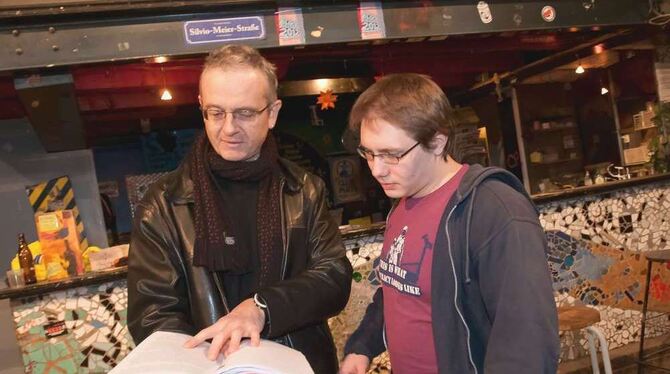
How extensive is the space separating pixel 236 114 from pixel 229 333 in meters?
0.58

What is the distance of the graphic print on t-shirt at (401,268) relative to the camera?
1.40m

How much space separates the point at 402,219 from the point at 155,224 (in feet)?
2.21

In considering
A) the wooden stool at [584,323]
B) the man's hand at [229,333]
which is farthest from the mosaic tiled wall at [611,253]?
the man's hand at [229,333]

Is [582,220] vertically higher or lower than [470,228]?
lower

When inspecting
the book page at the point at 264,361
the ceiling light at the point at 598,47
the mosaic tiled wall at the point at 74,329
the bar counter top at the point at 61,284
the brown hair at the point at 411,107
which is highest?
the ceiling light at the point at 598,47

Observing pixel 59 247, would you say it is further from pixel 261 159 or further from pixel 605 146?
pixel 605 146

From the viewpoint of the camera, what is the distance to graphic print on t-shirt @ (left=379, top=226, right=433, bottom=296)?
1.40 metres

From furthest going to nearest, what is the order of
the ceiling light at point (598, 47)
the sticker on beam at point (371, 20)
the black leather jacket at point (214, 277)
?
the ceiling light at point (598, 47) → the sticker on beam at point (371, 20) → the black leather jacket at point (214, 277)

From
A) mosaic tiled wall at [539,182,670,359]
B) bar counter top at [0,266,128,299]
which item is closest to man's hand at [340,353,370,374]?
bar counter top at [0,266,128,299]

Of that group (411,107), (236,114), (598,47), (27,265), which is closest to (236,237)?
(236,114)

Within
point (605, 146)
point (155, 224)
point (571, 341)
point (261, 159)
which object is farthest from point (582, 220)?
point (605, 146)

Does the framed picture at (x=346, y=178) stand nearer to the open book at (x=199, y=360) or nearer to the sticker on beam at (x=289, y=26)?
the sticker on beam at (x=289, y=26)

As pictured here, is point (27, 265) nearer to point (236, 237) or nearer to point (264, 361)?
point (236, 237)

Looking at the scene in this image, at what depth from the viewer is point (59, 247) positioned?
335cm
